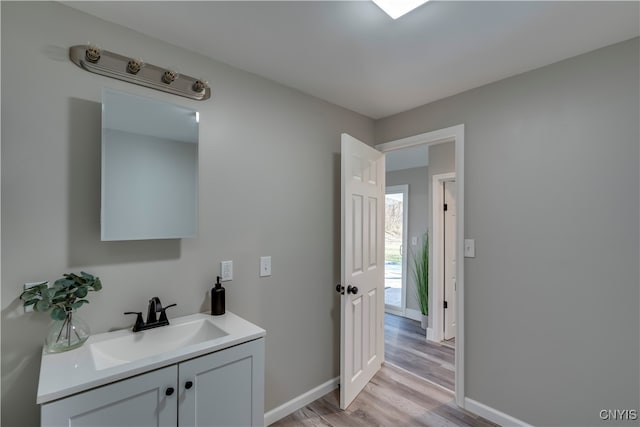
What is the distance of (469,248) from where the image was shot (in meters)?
2.21

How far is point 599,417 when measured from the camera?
1.68 metres

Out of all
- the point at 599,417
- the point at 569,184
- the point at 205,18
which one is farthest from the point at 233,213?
the point at 599,417

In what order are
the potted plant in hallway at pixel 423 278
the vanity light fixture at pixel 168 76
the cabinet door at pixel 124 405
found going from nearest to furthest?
1. the cabinet door at pixel 124 405
2. the vanity light fixture at pixel 168 76
3. the potted plant in hallway at pixel 423 278

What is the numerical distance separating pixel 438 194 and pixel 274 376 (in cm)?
273

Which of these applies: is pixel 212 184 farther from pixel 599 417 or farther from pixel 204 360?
pixel 599 417

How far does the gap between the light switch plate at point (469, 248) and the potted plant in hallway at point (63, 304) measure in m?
2.25

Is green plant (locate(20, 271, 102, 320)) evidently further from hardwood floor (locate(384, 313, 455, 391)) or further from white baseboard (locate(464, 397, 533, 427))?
hardwood floor (locate(384, 313, 455, 391))

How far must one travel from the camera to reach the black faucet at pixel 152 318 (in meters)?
1.46

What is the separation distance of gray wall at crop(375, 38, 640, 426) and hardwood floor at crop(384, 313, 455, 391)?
0.59m

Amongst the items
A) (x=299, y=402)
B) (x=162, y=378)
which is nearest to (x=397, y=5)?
(x=162, y=378)

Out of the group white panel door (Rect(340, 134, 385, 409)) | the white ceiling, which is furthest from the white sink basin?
the white ceiling

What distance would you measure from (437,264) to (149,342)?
314 cm

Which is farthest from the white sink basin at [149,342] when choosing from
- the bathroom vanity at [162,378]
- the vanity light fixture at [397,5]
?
the vanity light fixture at [397,5]

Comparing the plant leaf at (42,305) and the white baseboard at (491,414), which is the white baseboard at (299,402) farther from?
the plant leaf at (42,305)
